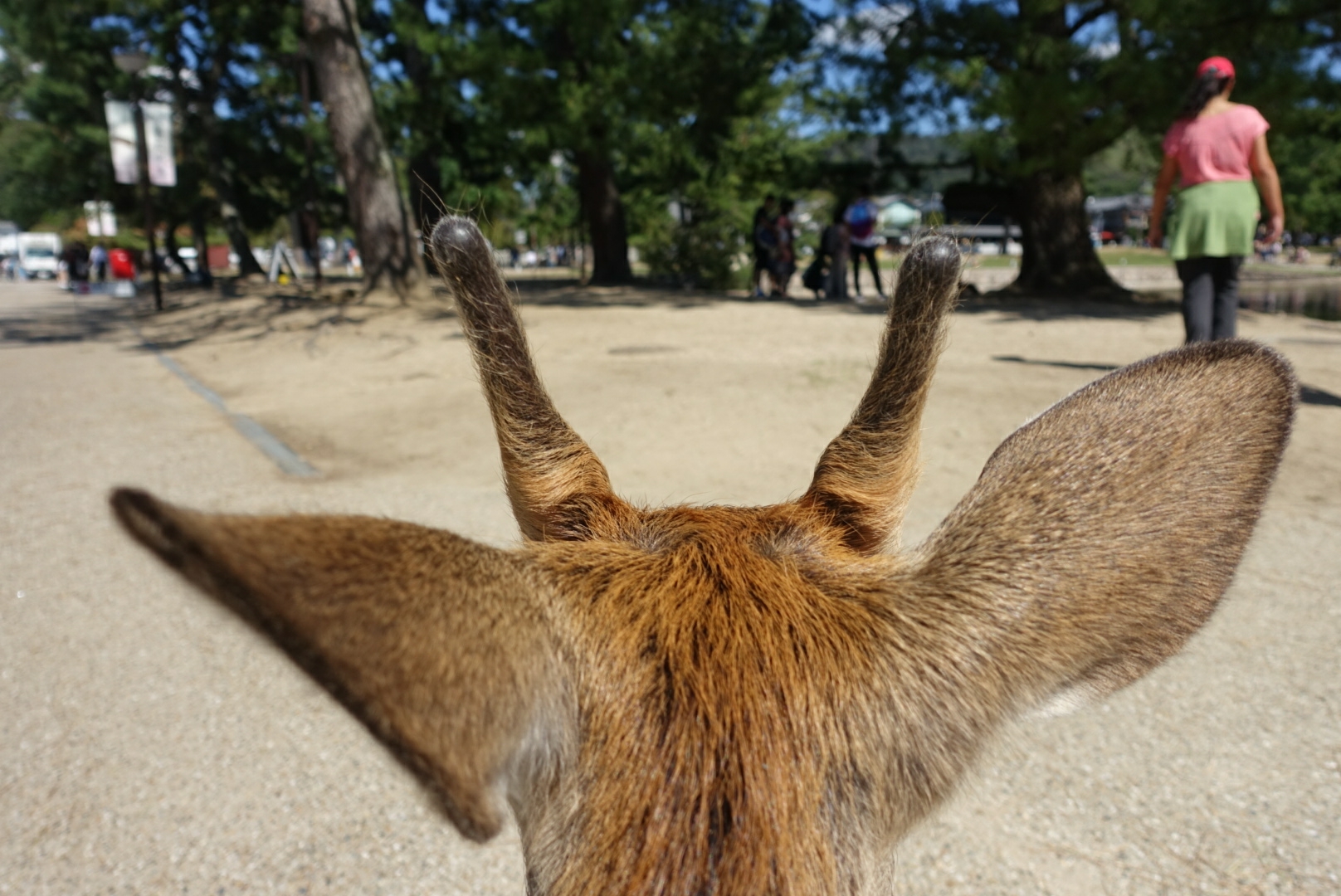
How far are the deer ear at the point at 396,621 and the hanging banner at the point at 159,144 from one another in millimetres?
21744

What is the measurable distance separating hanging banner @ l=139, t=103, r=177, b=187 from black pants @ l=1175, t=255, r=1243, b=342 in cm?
2009

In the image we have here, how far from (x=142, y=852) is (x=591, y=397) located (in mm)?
5659

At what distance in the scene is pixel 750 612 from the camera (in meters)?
1.04

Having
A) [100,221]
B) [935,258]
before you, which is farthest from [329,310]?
[100,221]

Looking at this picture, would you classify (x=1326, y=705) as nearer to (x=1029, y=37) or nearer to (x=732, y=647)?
(x=732, y=647)

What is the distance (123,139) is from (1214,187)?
881 inches

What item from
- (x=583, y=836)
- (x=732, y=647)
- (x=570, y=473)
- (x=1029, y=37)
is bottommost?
(x=583, y=836)

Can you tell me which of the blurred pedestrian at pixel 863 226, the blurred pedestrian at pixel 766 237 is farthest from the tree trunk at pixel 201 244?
the blurred pedestrian at pixel 863 226

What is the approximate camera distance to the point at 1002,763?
8.65 feet

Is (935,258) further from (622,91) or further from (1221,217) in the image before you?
(622,91)

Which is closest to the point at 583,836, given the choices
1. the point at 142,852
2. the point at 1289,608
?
the point at 142,852

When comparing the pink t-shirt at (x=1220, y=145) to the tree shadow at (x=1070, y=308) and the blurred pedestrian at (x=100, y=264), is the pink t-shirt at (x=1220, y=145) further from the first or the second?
the blurred pedestrian at (x=100, y=264)

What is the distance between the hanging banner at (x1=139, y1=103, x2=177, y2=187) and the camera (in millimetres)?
18781

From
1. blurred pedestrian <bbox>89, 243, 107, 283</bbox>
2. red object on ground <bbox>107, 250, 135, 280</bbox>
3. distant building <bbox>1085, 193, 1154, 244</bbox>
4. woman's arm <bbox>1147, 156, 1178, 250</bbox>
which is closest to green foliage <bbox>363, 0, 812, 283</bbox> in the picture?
woman's arm <bbox>1147, 156, 1178, 250</bbox>
